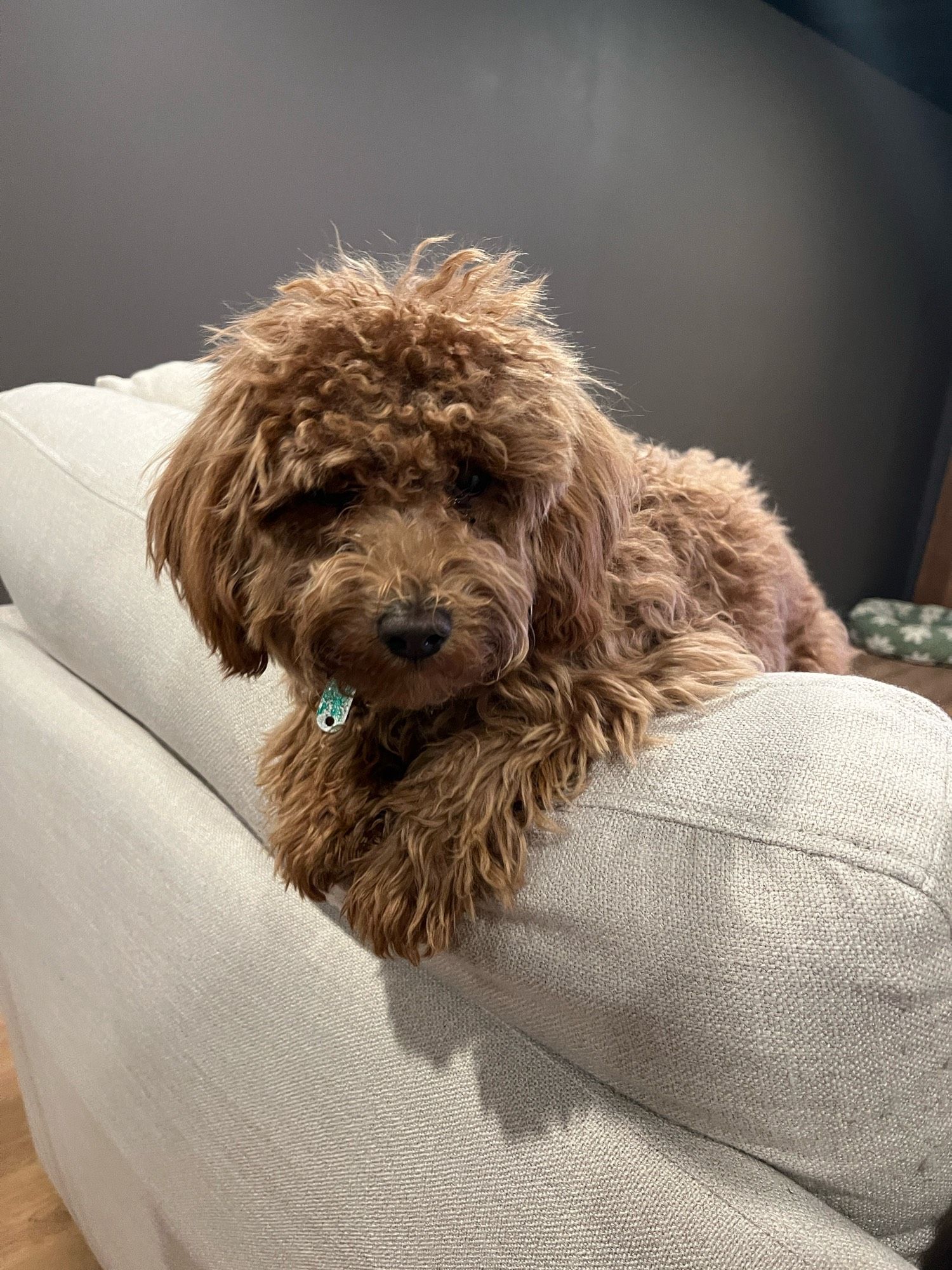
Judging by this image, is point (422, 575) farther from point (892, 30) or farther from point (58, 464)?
point (892, 30)

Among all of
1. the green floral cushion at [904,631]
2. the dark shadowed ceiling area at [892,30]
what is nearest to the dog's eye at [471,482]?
the dark shadowed ceiling area at [892,30]

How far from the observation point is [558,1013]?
68 centimetres

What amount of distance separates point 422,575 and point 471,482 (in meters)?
0.11

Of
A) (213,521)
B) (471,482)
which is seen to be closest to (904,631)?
(471,482)

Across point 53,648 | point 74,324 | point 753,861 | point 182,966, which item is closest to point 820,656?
point 753,861

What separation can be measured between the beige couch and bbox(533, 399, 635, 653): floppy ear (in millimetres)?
127

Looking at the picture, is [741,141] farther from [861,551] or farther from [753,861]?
[753,861]

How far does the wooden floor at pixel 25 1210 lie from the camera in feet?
5.17

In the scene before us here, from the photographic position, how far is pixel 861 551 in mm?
5098

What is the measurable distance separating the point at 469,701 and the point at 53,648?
0.89 m

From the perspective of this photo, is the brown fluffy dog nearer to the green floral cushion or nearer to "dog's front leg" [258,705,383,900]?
"dog's front leg" [258,705,383,900]

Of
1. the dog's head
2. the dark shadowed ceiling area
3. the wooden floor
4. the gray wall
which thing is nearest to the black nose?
the dog's head

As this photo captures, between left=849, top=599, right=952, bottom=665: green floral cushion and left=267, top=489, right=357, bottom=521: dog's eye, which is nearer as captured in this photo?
left=267, top=489, right=357, bottom=521: dog's eye

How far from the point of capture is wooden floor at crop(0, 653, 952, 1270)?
1576 mm
